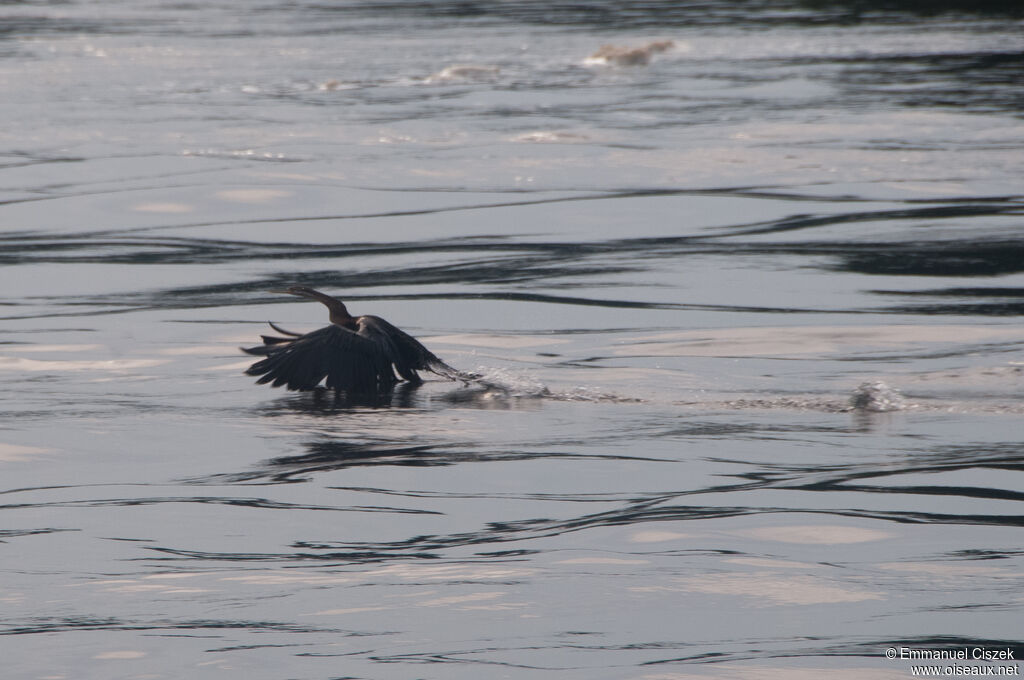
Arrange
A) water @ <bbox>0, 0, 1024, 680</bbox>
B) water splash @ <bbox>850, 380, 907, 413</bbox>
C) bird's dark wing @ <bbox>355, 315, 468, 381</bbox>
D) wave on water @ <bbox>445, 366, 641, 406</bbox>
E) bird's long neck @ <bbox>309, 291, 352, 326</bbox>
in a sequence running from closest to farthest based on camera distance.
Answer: water @ <bbox>0, 0, 1024, 680</bbox>, water splash @ <bbox>850, 380, 907, 413</bbox>, wave on water @ <bbox>445, 366, 641, 406</bbox>, bird's dark wing @ <bbox>355, 315, 468, 381</bbox>, bird's long neck @ <bbox>309, 291, 352, 326</bbox>

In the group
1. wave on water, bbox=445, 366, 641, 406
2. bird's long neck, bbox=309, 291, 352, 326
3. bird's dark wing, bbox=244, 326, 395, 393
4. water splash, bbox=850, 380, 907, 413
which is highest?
bird's long neck, bbox=309, 291, 352, 326

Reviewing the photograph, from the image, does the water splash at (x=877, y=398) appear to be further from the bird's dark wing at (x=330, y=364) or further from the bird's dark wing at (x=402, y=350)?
the bird's dark wing at (x=330, y=364)

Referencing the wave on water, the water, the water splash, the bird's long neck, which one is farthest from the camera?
the bird's long neck

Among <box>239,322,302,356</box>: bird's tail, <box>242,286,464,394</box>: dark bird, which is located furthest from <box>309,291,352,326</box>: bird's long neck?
<box>239,322,302,356</box>: bird's tail

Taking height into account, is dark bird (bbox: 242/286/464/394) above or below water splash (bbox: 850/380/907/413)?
above

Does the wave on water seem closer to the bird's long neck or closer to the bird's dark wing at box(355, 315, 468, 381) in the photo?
the bird's dark wing at box(355, 315, 468, 381)

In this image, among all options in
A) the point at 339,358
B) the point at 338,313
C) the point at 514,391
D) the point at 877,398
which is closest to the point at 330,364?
the point at 339,358

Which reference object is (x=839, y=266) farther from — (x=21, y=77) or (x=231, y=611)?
(x=21, y=77)

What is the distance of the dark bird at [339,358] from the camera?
7094mm

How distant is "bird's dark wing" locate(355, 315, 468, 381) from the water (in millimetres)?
104

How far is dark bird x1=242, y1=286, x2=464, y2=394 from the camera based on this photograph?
7.09 m

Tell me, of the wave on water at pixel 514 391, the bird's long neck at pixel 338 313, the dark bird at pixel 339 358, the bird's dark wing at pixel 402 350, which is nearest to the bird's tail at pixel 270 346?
the dark bird at pixel 339 358

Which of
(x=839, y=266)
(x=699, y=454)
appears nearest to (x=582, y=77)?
(x=839, y=266)

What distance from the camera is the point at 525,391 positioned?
23.5 feet
